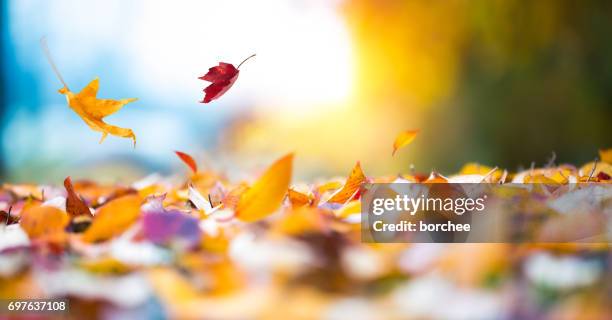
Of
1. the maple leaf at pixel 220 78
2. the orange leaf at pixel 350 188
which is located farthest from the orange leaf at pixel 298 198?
the maple leaf at pixel 220 78

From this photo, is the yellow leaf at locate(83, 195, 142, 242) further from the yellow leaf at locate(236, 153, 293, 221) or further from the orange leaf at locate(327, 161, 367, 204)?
the orange leaf at locate(327, 161, 367, 204)

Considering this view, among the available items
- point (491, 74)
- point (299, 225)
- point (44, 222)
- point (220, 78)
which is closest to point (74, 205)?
point (44, 222)

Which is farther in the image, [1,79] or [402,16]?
[402,16]

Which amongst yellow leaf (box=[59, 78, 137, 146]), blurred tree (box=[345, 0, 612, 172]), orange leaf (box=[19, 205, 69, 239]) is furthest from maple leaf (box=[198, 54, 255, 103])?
blurred tree (box=[345, 0, 612, 172])

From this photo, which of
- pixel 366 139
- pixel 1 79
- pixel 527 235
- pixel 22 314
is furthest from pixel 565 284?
pixel 1 79

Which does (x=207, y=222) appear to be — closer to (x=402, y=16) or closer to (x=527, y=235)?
(x=527, y=235)
